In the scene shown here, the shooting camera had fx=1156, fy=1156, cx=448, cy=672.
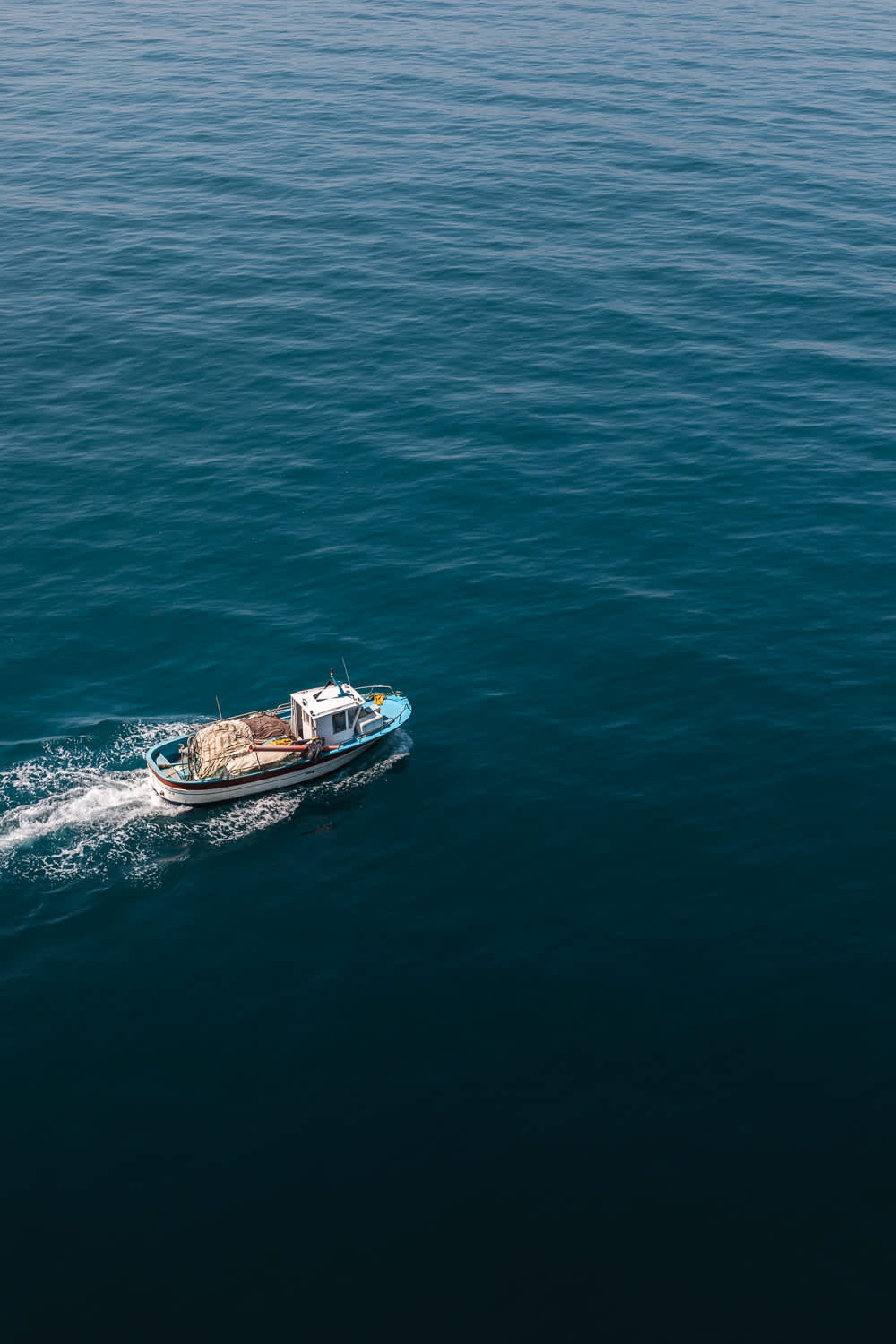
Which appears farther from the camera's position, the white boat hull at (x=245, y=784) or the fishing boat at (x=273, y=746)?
the fishing boat at (x=273, y=746)

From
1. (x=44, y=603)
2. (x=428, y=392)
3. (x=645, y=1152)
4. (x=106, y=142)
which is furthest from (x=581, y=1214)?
(x=106, y=142)

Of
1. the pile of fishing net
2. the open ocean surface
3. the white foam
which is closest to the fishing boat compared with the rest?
the pile of fishing net

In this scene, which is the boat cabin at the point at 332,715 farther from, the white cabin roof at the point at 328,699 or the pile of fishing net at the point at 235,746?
the pile of fishing net at the point at 235,746

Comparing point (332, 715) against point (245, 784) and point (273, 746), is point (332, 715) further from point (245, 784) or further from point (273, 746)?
point (245, 784)

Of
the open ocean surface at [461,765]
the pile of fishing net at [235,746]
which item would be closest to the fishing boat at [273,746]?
the pile of fishing net at [235,746]

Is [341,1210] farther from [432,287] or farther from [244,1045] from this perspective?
[432,287]

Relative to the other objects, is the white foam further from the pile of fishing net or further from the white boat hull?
the pile of fishing net
